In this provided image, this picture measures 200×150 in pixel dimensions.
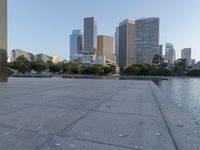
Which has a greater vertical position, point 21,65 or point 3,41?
point 3,41

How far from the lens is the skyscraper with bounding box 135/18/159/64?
117 meters

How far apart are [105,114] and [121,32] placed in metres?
164

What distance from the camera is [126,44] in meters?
153

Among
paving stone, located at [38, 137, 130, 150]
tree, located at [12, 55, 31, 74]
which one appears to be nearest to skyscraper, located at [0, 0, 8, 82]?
paving stone, located at [38, 137, 130, 150]

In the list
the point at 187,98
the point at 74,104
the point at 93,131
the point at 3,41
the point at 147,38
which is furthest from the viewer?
the point at 147,38

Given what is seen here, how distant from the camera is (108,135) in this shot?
130 inches

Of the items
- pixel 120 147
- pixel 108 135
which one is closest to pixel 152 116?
pixel 108 135

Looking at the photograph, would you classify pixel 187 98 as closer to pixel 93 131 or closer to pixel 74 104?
pixel 74 104

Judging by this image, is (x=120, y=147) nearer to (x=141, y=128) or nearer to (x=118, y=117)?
(x=141, y=128)

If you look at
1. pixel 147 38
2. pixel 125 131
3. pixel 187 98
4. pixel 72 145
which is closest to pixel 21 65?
pixel 187 98

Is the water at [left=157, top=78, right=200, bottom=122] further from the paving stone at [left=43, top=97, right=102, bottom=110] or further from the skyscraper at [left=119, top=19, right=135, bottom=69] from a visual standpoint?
the skyscraper at [left=119, top=19, right=135, bottom=69]

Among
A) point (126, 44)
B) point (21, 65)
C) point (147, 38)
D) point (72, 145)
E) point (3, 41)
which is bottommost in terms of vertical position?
point (72, 145)

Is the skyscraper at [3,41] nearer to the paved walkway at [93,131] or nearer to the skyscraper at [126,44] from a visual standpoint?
the paved walkway at [93,131]

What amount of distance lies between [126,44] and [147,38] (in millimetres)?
36393
